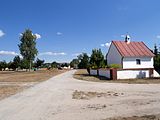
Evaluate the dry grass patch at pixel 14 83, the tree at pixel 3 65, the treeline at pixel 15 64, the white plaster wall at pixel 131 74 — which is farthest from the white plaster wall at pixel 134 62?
the tree at pixel 3 65

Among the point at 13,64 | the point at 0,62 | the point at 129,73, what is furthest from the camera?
the point at 0,62

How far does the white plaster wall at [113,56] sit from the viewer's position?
42.8m

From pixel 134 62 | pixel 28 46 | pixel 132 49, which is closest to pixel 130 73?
pixel 134 62

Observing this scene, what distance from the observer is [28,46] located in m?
81.1

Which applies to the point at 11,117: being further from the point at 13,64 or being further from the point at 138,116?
the point at 13,64

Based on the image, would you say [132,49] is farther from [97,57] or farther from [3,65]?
[3,65]

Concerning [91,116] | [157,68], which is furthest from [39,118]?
[157,68]

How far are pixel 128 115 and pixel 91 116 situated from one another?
133 cm

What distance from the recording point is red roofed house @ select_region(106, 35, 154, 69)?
41.5 metres

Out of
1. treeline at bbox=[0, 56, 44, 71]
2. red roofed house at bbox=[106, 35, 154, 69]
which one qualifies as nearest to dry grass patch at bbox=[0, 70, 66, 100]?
red roofed house at bbox=[106, 35, 154, 69]

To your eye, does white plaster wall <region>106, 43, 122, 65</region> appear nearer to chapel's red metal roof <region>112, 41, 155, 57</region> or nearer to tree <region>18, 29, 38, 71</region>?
chapel's red metal roof <region>112, 41, 155, 57</region>

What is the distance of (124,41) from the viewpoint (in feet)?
151

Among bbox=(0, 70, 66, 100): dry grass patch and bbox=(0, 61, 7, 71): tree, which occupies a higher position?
bbox=(0, 61, 7, 71): tree

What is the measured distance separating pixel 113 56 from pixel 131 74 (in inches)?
487
